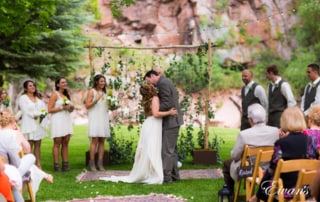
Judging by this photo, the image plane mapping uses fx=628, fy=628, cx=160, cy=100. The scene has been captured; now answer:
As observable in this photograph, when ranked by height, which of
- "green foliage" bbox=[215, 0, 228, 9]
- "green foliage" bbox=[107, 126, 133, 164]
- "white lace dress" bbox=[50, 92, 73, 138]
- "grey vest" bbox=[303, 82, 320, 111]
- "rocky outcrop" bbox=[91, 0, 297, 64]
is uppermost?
"green foliage" bbox=[215, 0, 228, 9]

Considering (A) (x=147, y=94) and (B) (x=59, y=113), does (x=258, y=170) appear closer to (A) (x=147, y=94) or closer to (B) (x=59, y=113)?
(A) (x=147, y=94)

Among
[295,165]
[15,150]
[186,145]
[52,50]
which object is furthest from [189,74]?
[52,50]

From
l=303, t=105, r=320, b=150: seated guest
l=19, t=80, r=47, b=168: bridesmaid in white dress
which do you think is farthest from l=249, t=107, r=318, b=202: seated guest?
l=19, t=80, r=47, b=168: bridesmaid in white dress

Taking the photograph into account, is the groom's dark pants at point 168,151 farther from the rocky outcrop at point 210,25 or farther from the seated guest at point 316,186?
the rocky outcrop at point 210,25

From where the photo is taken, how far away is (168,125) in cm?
903

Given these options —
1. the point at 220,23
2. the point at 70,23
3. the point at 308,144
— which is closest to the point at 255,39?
the point at 220,23

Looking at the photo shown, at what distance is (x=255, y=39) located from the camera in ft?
111

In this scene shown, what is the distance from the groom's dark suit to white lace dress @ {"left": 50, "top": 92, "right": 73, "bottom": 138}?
1930 millimetres

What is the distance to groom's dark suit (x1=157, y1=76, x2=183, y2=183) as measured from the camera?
893 cm

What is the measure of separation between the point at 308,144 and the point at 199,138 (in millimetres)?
6529

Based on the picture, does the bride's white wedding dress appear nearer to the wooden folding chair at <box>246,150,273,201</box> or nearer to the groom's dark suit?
the groom's dark suit

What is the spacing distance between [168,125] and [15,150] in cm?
331

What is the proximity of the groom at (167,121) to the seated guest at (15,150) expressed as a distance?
2780mm

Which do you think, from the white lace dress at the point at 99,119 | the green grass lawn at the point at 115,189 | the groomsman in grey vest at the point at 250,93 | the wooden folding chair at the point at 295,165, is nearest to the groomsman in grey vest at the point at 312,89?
the groomsman in grey vest at the point at 250,93
